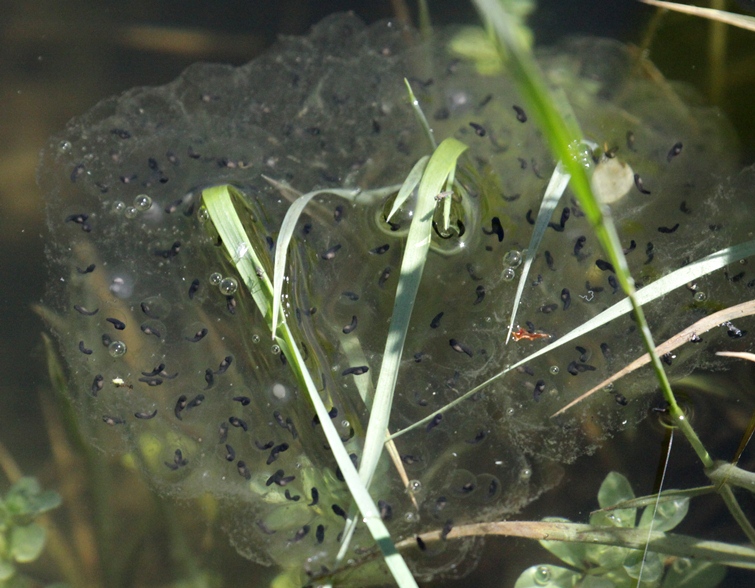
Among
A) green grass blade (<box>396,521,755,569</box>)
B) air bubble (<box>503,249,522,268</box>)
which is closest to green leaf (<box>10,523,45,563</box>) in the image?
green grass blade (<box>396,521,755,569</box>)

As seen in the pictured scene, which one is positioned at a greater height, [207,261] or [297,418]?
[207,261]

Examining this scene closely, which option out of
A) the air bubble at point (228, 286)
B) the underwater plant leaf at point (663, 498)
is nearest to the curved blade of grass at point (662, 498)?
the underwater plant leaf at point (663, 498)

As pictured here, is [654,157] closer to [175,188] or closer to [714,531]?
[714,531]

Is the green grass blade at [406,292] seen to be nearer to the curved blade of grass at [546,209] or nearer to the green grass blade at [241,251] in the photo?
the curved blade of grass at [546,209]

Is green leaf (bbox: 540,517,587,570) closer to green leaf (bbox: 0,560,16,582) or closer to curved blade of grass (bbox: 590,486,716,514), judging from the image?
curved blade of grass (bbox: 590,486,716,514)

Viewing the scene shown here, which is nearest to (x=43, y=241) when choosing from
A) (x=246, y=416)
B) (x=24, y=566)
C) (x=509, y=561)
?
(x=246, y=416)

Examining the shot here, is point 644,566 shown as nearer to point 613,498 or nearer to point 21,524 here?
point 613,498

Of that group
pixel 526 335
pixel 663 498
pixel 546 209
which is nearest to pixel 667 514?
pixel 663 498
